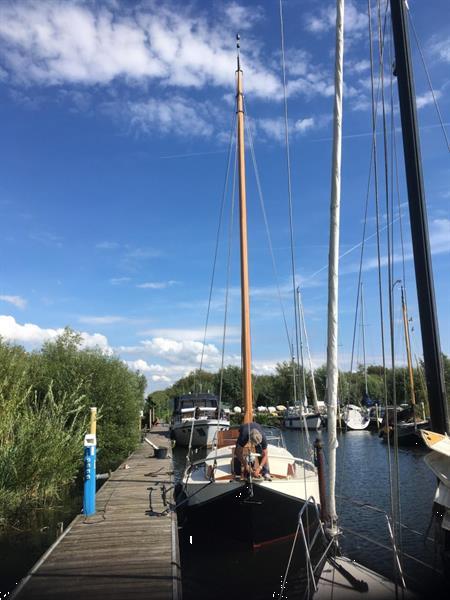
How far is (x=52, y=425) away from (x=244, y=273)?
7.41 meters

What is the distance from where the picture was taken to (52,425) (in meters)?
14.7

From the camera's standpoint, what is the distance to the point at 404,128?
759cm

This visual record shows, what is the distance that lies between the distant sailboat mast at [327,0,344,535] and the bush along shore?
914 cm

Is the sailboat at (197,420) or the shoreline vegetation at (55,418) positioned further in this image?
the sailboat at (197,420)

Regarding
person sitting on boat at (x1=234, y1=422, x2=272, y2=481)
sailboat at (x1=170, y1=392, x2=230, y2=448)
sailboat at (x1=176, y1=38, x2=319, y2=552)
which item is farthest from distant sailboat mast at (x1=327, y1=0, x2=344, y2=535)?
sailboat at (x1=170, y1=392, x2=230, y2=448)

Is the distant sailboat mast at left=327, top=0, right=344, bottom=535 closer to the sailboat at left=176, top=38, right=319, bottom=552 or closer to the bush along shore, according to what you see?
the sailboat at left=176, top=38, right=319, bottom=552

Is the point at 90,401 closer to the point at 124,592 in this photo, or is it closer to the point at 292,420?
the point at 124,592

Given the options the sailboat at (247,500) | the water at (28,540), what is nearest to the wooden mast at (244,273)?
the sailboat at (247,500)

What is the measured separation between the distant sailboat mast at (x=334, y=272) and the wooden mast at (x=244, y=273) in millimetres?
7196

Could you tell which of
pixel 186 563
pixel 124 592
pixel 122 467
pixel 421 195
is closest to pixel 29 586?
pixel 124 592

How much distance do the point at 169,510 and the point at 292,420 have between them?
45.3 meters

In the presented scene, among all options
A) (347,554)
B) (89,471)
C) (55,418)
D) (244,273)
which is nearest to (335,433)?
(347,554)

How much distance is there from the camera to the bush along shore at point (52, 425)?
13.0 meters

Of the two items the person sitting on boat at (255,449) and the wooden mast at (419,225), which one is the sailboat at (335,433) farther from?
the person sitting on boat at (255,449)
